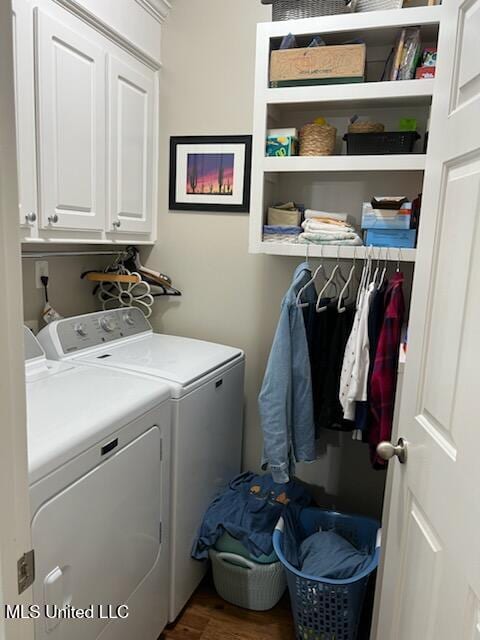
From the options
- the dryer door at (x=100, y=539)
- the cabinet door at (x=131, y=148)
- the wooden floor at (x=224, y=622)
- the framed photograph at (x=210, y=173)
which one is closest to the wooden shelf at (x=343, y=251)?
the framed photograph at (x=210, y=173)

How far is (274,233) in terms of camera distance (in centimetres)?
213

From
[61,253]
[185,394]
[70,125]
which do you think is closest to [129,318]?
[61,253]

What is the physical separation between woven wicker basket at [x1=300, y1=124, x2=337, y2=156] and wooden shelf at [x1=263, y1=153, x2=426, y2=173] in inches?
2.0

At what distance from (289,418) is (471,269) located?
1.19m

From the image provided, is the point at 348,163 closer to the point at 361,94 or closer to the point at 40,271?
the point at 361,94

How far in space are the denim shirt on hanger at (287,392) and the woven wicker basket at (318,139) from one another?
0.52 metres

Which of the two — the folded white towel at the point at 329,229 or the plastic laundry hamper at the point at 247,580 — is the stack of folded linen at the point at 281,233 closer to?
the folded white towel at the point at 329,229

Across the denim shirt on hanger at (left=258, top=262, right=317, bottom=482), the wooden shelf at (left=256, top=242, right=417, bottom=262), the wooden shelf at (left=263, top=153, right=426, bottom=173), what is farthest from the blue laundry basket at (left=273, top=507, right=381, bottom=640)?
the wooden shelf at (left=263, top=153, right=426, bottom=173)

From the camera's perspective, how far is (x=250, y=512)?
83.1 inches

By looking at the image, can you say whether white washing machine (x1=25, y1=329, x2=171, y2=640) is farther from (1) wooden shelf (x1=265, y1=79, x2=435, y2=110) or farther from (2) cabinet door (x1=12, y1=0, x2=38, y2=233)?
(1) wooden shelf (x1=265, y1=79, x2=435, y2=110)

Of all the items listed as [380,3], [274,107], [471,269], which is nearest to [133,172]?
[274,107]

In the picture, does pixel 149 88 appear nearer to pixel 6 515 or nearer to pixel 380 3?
pixel 380 3

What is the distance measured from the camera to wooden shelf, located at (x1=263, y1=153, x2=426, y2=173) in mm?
1861

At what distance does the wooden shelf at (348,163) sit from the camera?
73.3 inches
